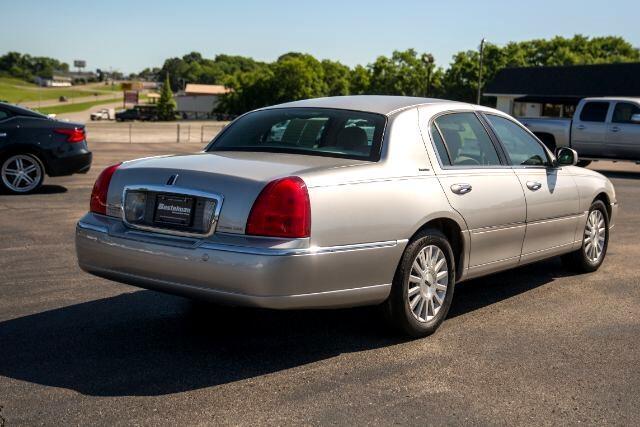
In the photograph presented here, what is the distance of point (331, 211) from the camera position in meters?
4.75

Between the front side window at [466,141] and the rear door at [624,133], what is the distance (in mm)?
16131

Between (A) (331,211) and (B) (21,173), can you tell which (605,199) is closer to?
(A) (331,211)

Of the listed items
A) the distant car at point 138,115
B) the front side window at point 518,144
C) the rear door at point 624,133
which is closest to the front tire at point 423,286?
the front side window at point 518,144

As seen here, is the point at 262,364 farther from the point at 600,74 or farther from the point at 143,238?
the point at 600,74

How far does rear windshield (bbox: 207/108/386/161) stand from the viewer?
5.47 m

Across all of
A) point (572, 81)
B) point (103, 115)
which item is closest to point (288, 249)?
point (572, 81)

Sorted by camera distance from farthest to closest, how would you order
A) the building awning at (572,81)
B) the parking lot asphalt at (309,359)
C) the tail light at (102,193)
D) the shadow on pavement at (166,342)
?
1. the building awning at (572,81)
2. the tail light at (102,193)
3. the shadow on pavement at (166,342)
4. the parking lot asphalt at (309,359)

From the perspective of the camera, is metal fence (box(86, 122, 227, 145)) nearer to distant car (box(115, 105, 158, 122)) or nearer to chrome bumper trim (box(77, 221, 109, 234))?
chrome bumper trim (box(77, 221, 109, 234))

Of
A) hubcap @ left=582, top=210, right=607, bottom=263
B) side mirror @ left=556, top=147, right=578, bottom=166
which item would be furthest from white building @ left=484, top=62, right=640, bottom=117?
side mirror @ left=556, top=147, right=578, bottom=166

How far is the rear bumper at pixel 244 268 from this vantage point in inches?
179

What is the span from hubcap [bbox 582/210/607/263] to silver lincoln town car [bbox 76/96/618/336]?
125cm

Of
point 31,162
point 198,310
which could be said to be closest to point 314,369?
point 198,310

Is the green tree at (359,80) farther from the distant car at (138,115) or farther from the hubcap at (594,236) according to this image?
the hubcap at (594,236)

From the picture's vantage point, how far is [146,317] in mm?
5871
